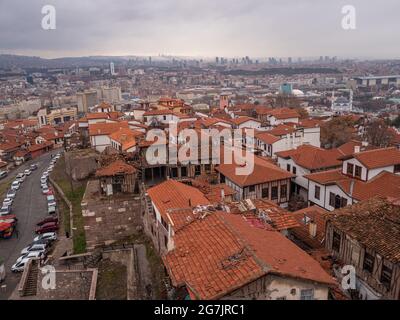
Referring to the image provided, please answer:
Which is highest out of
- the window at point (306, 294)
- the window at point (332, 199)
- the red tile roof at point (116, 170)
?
the window at point (306, 294)

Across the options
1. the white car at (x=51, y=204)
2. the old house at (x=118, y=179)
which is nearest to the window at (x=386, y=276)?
the old house at (x=118, y=179)

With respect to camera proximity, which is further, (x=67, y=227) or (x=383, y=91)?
(x=383, y=91)

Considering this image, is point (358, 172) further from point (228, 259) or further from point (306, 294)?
point (228, 259)

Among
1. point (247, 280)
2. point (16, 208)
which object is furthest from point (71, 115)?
point (247, 280)

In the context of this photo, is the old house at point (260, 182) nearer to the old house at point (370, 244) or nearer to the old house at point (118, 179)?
the old house at point (118, 179)

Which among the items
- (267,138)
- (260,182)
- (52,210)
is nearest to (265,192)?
(260,182)

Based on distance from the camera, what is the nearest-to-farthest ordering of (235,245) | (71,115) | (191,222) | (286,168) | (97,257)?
1. (235,245)
2. (191,222)
3. (97,257)
4. (286,168)
5. (71,115)

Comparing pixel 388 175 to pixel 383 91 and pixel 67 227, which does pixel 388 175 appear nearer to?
pixel 67 227
